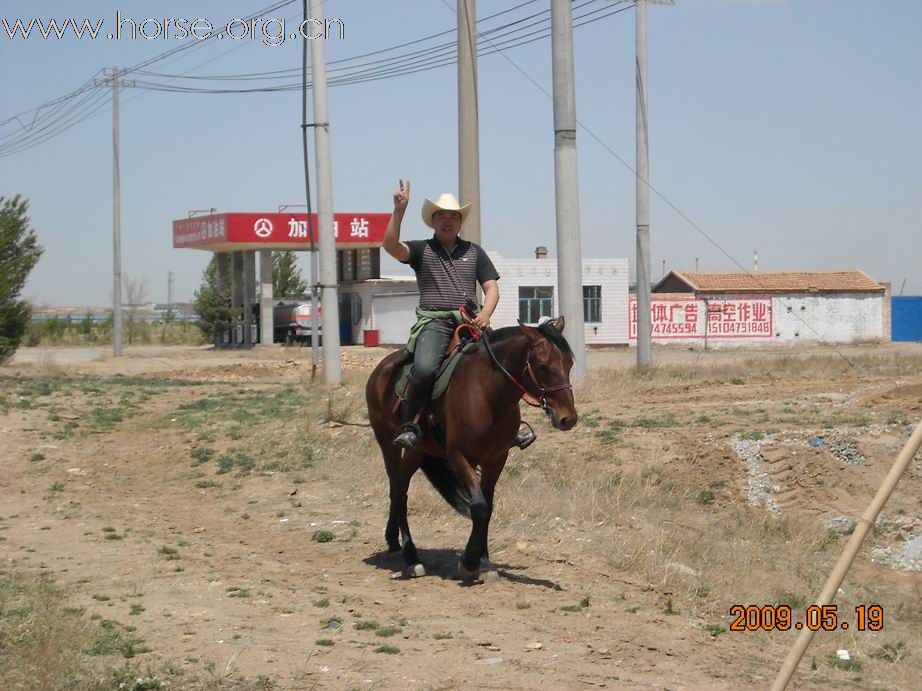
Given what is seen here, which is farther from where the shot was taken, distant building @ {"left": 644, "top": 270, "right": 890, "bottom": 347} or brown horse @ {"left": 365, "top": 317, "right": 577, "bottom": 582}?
distant building @ {"left": 644, "top": 270, "right": 890, "bottom": 347}

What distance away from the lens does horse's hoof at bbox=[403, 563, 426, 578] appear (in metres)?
9.24

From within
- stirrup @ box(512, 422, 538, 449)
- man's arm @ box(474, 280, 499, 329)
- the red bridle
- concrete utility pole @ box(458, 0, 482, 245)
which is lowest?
stirrup @ box(512, 422, 538, 449)

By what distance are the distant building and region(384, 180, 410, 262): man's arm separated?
43.0 m

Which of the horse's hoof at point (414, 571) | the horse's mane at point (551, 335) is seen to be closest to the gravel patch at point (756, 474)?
the horse's hoof at point (414, 571)

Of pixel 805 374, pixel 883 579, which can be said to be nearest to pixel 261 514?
pixel 883 579

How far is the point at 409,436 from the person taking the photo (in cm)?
906

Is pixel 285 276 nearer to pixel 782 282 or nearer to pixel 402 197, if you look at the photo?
pixel 782 282

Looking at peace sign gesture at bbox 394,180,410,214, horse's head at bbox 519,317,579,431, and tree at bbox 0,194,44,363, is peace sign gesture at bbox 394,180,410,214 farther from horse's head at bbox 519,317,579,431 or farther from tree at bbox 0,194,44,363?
tree at bbox 0,194,44,363

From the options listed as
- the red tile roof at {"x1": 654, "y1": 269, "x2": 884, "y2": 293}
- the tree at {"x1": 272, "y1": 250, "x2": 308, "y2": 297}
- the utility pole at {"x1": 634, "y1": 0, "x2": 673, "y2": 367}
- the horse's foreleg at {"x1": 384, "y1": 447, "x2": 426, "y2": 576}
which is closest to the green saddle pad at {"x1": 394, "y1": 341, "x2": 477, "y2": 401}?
the horse's foreleg at {"x1": 384, "y1": 447, "x2": 426, "y2": 576}

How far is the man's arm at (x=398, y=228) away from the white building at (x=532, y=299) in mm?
41133

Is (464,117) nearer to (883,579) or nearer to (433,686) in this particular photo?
(883,579)

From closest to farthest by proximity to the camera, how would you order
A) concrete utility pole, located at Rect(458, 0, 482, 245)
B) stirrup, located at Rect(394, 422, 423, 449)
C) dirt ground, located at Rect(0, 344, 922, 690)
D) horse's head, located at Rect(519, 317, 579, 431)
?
1. dirt ground, located at Rect(0, 344, 922, 690)
2. horse's head, located at Rect(519, 317, 579, 431)
3. stirrup, located at Rect(394, 422, 423, 449)
4. concrete utility pole, located at Rect(458, 0, 482, 245)

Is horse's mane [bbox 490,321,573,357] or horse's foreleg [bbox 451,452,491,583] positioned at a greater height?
horse's mane [bbox 490,321,573,357]

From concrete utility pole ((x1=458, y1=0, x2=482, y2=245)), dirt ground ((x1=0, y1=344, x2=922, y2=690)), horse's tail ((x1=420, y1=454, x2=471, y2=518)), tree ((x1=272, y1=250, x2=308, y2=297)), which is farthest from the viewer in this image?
tree ((x1=272, y1=250, x2=308, y2=297))
